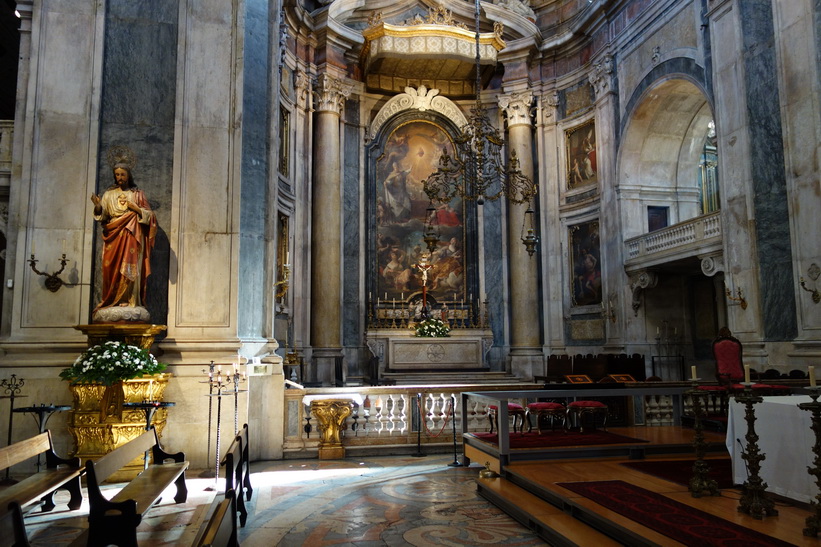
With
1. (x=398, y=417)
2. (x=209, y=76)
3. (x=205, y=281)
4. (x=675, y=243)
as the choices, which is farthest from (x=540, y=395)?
(x=675, y=243)

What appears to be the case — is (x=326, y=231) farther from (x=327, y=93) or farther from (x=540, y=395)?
(x=540, y=395)

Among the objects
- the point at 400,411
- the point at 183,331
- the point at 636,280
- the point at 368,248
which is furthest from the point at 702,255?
the point at 183,331

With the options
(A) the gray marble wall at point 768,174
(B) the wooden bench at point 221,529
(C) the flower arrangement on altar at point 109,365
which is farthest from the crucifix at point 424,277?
(B) the wooden bench at point 221,529

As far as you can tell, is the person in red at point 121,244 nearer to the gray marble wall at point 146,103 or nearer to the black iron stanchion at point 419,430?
the gray marble wall at point 146,103

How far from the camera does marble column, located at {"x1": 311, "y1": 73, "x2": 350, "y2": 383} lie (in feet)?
54.2

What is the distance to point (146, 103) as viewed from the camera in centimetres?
895

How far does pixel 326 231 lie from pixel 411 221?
271 cm

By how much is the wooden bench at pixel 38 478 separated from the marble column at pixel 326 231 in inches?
402

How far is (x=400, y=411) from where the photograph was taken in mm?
9500

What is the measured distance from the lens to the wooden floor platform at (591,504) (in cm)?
409

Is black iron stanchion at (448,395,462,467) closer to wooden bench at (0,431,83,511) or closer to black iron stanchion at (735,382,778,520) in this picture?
wooden bench at (0,431,83,511)

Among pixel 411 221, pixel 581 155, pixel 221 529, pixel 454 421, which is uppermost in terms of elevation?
pixel 581 155

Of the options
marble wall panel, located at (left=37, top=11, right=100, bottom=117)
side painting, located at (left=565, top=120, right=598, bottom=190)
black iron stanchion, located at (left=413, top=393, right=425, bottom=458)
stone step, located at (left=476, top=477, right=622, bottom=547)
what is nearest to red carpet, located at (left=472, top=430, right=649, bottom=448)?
stone step, located at (left=476, top=477, right=622, bottom=547)

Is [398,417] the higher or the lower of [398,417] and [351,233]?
Result: the lower
